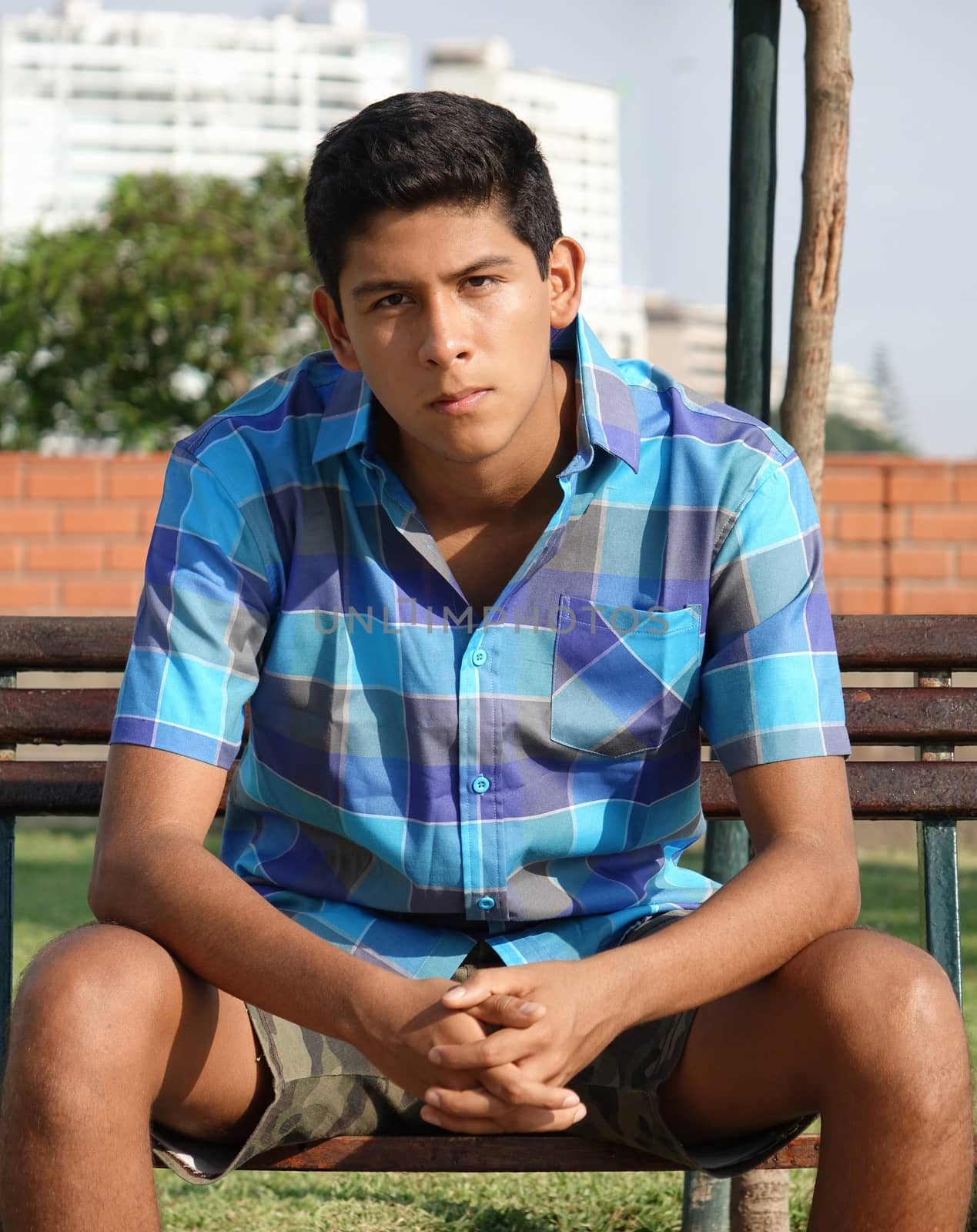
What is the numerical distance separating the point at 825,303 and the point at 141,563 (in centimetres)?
386

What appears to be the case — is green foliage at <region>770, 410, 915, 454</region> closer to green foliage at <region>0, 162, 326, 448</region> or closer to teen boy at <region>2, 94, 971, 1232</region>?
green foliage at <region>0, 162, 326, 448</region>

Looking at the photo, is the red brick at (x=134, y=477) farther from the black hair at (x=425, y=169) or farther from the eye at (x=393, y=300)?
the eye at (x=393, y=300)

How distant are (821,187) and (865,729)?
95cm

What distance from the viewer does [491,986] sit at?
5.60 ft

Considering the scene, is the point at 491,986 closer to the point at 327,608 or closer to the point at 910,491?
the point at 327,608

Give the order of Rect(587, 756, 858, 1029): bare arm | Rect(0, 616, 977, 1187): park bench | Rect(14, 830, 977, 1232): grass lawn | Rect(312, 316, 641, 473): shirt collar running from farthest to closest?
Rect(14, 830, 977, 1232): grass lawn, Rect(0, 616, 977, 1187): park bench, Rect(312, 316, 641, 473): shirt collar, Rect(587, 756, 858, 1029): bare arm

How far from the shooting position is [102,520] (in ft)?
20.0

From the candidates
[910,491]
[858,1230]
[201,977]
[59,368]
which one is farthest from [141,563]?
[59,368]

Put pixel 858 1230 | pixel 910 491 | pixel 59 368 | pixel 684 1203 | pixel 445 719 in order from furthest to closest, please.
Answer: pixel 59 368
pixel 910 491
pixel 684 1203
pixel 445 719
pixel 858 1230

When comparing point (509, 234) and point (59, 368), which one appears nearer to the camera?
point (509, 234)

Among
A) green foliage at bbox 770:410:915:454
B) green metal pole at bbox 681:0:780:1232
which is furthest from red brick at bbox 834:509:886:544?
green foliage at bbox 770:410:915:454

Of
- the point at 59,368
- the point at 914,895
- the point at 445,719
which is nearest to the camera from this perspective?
A: the point at 445,719

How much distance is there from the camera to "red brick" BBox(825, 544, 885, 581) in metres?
5.91

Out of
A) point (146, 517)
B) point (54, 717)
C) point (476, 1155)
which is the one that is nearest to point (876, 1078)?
point (476, 1155)
